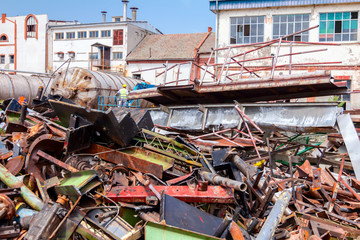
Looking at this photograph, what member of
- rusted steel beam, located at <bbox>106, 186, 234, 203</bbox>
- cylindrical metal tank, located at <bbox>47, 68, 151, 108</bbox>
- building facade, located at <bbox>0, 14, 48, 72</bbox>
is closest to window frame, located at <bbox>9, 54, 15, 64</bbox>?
building facade, located at <bbox>0, 14, 48, 72</bbox>

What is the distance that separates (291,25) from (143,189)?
648 inches

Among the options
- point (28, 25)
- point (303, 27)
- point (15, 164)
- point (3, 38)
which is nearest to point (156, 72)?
point (303, 27)

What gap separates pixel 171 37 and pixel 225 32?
48.2 ft

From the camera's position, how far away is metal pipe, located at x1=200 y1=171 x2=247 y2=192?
409 cm

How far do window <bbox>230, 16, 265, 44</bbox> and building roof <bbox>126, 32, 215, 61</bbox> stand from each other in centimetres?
899

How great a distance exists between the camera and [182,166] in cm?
576

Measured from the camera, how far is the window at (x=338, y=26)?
17.8m

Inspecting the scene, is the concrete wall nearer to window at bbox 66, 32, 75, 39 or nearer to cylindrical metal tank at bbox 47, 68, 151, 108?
window at bbox 66, 32, 75, 39

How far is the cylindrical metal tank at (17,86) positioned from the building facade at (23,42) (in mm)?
20625

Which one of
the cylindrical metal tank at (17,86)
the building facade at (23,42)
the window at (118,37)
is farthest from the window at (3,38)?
the cylindrical metal tank at (17,86)

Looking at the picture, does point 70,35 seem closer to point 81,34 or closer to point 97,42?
point 81,34

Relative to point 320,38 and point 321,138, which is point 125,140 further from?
point 320,38

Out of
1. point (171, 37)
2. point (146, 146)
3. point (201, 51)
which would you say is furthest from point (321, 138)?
point (171, 37)

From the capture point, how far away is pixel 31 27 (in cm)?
3928
